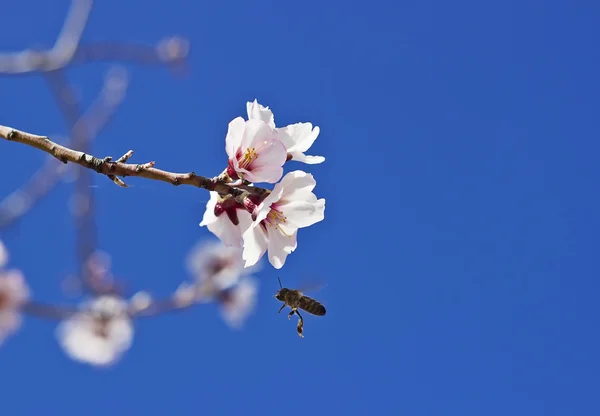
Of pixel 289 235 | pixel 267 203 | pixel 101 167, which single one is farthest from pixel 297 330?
pixel 101 167

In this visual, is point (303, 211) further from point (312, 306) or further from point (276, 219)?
point (312, 306)

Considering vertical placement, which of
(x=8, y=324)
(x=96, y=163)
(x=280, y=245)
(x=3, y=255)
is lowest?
(x=96, y=163)

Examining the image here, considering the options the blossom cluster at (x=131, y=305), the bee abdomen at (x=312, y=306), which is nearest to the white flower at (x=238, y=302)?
the blossom cluster at (x=131, y=305)

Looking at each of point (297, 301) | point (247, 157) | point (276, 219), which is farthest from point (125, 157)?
point (297, 301)

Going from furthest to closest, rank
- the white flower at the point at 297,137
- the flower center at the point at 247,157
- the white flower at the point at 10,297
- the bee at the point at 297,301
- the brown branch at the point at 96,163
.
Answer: the white flower at the point at 10,297 → the bee at the point at 297,301 → the white flower at the point at 297,137 → the flower center at the point at 247,157 → the brown branch at the point at 96,163

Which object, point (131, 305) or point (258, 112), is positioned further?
point (131, 305)

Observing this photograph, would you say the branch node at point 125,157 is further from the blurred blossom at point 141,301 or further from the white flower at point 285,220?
the blurred blossom at point 141,301

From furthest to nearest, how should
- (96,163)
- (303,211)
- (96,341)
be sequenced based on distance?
(96,341)
(303,211)
(96,163)
